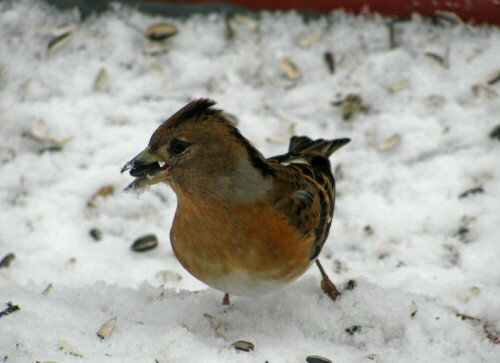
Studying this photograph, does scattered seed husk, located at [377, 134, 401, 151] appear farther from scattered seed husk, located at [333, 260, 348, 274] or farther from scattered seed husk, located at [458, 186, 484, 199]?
scattered seed husk, located at [333, 260, 348, 274]

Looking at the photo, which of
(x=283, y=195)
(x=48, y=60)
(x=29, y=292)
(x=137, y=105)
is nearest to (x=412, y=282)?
(x=283, y=195)

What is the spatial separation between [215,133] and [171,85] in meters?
1.85

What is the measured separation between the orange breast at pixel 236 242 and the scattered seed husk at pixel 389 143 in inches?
56.4

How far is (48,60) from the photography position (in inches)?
142

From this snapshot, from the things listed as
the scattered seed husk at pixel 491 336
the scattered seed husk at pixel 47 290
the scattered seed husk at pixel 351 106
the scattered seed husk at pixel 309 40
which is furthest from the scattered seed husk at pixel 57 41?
the scattered seed husk at pixel 491 336

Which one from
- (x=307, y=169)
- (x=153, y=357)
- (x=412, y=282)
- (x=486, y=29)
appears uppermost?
(x=486, y=29)

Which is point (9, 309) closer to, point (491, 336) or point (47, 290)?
point (47, 290)

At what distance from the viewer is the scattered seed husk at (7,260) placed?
2.58 metres

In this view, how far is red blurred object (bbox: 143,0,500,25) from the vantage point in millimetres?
3564

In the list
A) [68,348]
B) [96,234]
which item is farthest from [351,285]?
[96,234]

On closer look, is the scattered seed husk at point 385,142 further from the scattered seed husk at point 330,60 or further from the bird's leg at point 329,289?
the bird's leg at point 329,289

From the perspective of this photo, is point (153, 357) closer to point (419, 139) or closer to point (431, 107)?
point (419, 139)

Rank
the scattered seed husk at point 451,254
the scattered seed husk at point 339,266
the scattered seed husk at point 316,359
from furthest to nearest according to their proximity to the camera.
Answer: the scattered seed husk at point 339,266 < the scattered seed husk at point 451,254 < the scattered seed husk at point 316,359

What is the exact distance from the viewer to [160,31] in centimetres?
375
